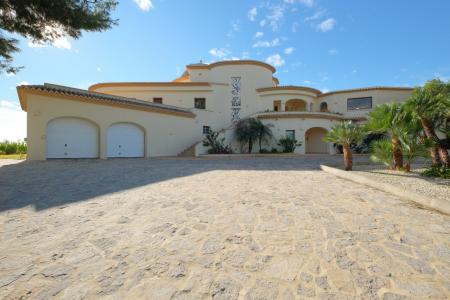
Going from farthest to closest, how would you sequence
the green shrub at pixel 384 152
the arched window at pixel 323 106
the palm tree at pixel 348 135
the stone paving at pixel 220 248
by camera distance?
1. the arched window at pixel 323 106
2. the palm tree at pixel 348 135
3. the green shrub at pixel 384 152
4. the stone paving at pixel 220 248

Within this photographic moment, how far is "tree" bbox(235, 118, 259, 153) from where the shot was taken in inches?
912

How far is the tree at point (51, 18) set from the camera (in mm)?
8805

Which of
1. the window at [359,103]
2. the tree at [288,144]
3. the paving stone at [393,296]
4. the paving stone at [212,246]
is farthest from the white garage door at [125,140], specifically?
the window at [359,103]

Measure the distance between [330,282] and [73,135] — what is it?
18.5m

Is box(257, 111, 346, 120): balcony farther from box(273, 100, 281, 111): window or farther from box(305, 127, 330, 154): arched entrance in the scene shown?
box(273, 100, 281, 111): window

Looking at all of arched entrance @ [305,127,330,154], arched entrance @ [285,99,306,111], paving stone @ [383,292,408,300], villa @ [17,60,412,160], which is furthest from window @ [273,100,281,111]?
paving stone @ [383,292,408,300]

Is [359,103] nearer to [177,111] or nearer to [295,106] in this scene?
[295,106]

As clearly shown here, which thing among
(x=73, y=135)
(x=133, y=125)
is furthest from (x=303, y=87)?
(x=73, y=135)

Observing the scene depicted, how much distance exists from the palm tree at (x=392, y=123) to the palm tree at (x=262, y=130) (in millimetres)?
13255

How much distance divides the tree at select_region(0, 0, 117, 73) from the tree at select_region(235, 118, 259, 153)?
15297 millimetres

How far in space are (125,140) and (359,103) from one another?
2668 cm

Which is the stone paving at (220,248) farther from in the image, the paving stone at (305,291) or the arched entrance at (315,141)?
the arched entrance at (315,141)

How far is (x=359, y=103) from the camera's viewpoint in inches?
1115

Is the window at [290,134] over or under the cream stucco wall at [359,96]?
under
